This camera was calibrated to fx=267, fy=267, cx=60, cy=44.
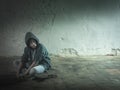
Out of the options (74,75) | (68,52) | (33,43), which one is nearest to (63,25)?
(68,52)

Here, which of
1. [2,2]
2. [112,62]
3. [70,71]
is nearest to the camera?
[70,71]

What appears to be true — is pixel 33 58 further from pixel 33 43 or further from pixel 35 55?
pixel 33 43

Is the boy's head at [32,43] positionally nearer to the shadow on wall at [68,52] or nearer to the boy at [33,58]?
the boy at [33,58]

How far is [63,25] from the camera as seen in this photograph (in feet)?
24.3

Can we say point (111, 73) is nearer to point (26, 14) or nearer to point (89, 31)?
point (89, 31)

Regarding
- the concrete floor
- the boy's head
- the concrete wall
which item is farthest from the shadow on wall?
the boy's head

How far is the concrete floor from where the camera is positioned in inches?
180

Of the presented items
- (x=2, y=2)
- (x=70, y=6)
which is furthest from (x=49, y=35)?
(x=2, y=2)

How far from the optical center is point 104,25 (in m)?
7.50

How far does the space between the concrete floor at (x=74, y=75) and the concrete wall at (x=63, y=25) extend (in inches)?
17.4

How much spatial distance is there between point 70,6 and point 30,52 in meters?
2.32

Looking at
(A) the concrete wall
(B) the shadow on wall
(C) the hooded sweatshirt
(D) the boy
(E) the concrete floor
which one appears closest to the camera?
(E) the concrete floor

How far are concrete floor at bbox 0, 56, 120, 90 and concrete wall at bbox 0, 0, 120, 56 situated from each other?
0.44m

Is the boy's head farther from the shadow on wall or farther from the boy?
the shadow on wall
